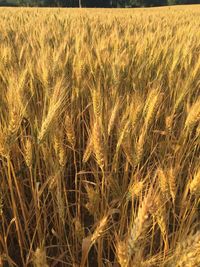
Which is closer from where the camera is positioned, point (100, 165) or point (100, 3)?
point (100, 165)

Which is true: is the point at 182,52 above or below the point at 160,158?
above

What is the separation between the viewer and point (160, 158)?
3.53ft

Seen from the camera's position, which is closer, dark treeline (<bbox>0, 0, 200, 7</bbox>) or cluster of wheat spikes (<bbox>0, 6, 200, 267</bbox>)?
cluster of wheat spikes (<bbox>0, 6, 200, 267</bbox>)

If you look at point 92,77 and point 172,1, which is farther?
point 172,1

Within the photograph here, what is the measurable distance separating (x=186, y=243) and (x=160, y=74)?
1124 mm

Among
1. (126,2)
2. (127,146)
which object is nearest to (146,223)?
(127,146)

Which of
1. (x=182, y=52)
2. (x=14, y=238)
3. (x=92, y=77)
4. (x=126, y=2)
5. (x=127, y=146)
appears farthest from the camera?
(x=126, y=2)

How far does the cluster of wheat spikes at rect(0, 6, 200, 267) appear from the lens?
702 mm

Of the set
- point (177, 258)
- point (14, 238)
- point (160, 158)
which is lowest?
point (14, 238)

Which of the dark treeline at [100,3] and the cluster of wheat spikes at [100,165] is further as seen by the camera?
the dark treeline at [100,3]

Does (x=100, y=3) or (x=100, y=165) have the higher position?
(x=100, y=165)

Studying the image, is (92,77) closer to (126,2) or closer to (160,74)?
(160,74)

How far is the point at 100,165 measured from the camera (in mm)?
733

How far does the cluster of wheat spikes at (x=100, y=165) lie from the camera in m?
0.70
